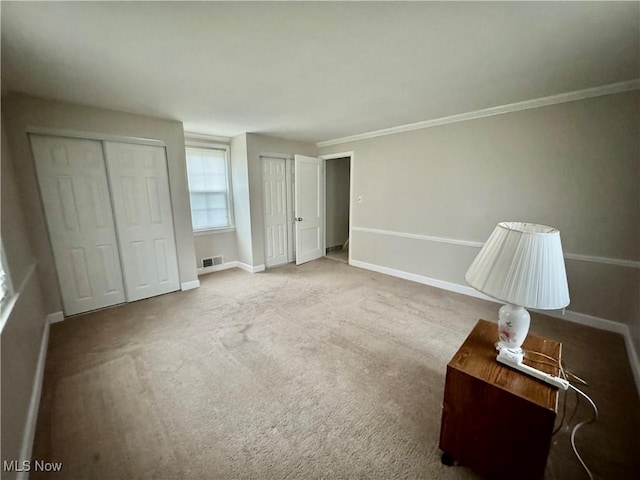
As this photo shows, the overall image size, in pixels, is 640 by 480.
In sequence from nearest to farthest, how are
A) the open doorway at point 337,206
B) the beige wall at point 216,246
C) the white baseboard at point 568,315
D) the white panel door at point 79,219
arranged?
the white baseboard at point 568,315
the white panel door at point 79,219
the beige wall at point 216,246
the open doorway at point 337,206

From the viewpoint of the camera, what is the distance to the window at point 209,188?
13.8ft

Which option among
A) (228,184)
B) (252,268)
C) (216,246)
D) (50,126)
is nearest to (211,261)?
(216,246)

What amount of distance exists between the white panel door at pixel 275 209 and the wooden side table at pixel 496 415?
3.73 meters

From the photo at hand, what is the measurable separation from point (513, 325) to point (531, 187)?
2390 millimetres

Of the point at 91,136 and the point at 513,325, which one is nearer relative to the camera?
the point at 513,325

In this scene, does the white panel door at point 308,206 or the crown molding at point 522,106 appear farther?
the white panel door at point 308,206

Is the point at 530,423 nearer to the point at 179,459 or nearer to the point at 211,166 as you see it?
the point at 179,459

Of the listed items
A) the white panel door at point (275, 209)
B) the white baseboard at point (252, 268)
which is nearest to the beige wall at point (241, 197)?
the white baseboard at point (252, 268)

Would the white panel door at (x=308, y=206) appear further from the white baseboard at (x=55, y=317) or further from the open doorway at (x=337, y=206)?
the white baseboard at (x=55, y=317)

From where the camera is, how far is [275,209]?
4.68m

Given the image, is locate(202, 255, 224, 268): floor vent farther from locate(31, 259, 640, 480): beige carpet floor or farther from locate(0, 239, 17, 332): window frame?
locate(0, 239, 17, 332): window frame

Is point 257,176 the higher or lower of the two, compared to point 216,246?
higher

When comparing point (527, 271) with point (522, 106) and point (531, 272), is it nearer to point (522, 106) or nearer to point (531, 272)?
point (531, 272)

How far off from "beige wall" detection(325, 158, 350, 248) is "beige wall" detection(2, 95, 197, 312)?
2.92 m
